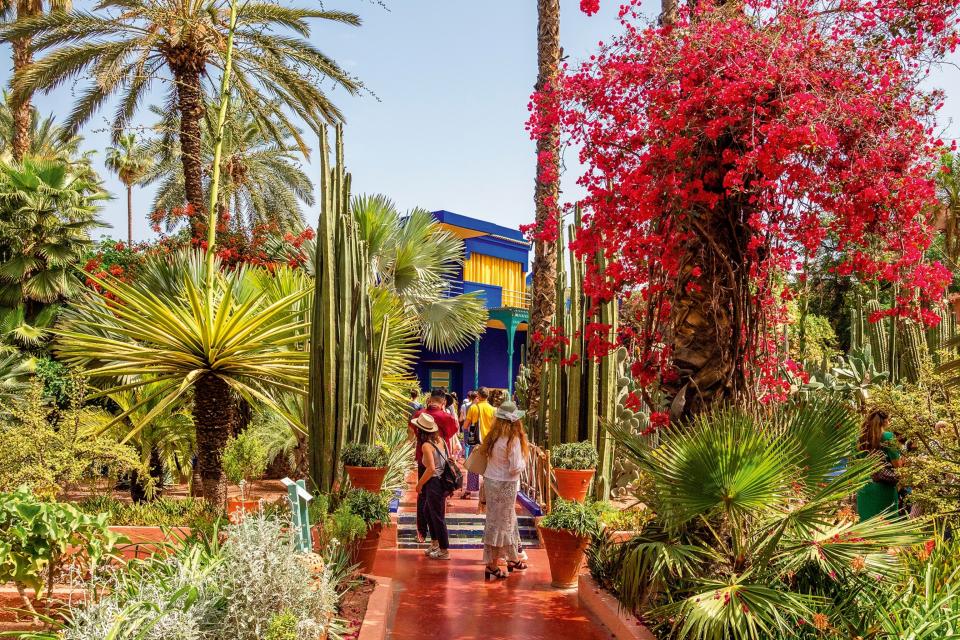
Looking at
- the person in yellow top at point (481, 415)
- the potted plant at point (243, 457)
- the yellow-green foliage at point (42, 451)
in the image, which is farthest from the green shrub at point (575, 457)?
the potted plant at point (243, 457)

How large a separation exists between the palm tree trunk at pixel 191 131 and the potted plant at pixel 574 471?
20.9ft

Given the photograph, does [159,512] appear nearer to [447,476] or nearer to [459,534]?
[447,476]

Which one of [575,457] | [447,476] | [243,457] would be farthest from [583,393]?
[243,457]

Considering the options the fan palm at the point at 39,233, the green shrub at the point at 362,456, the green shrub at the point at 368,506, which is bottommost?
the green shrub at the point at 368,506

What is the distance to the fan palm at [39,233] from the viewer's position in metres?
12.7

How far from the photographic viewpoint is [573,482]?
24.8ft

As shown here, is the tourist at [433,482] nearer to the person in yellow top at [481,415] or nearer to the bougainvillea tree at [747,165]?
the bougainvillea tree at [747,165]

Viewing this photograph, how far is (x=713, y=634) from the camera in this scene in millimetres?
3441

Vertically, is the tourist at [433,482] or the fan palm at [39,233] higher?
the fan palm at [39,233]

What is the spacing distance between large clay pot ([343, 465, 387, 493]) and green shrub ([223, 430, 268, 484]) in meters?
4.37

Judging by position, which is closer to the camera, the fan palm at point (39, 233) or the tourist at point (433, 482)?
the tourist at point (433, 482)

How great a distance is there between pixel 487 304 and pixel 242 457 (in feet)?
54.2

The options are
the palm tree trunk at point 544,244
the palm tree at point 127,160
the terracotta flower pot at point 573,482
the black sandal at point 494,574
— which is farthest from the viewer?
the palm tree at point 127,160

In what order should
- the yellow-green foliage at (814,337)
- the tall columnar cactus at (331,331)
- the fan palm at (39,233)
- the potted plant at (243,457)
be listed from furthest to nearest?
the yellow-green foliage at (814,337) → the fan palm at (39,233) → the potted plant at (243,457) → the tall columnar cactus at (331,331)
